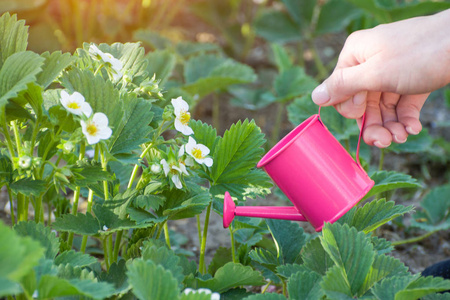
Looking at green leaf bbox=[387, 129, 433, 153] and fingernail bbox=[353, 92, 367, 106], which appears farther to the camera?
green leaf bbox=[387, 129, 433, 153]

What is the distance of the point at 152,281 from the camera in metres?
0.82

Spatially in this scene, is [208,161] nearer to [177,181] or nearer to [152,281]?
[177,181]

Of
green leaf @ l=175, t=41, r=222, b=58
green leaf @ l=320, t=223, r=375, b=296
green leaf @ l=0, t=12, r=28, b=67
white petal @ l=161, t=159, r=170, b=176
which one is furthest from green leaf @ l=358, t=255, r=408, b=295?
green leaf @ l=175, t=41, r=222, b=58

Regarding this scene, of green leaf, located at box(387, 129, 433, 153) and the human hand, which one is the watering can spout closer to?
the human hand

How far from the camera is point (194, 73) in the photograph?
6.77 feet

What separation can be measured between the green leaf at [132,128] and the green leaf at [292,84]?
3.33ft

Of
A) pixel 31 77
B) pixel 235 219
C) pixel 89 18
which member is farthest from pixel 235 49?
pixel 31 77

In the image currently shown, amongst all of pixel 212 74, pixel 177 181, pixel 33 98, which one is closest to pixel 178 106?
pixel 177 181

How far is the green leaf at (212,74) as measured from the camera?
1.88 m

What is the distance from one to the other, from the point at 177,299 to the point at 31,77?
1.26ft

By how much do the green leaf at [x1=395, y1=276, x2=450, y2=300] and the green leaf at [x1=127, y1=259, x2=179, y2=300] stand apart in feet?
1.04

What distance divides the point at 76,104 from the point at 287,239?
50 centimetres

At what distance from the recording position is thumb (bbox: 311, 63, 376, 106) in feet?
3.58

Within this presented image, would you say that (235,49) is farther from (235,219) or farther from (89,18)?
(235,219)
